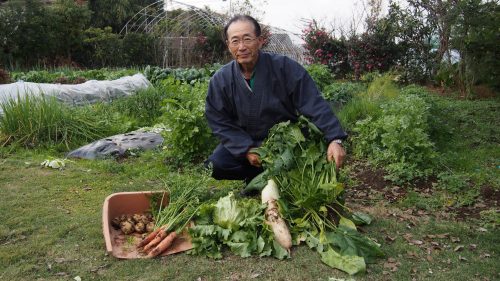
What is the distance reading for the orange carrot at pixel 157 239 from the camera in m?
2.91

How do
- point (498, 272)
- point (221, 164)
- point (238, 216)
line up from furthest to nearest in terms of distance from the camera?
point (221, 164) → point (238, 216) → point (498, 272)

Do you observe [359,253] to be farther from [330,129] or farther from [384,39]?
[384,39]

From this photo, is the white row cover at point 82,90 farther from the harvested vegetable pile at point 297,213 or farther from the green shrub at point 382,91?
the harvested vegetable pile at point 297,213

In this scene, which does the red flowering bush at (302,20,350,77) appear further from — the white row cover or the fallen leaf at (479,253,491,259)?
the fallen leaf at (479,253,491,259)

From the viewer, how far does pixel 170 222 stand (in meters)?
3.07

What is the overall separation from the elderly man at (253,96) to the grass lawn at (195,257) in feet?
1.86

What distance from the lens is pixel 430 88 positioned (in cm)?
1043

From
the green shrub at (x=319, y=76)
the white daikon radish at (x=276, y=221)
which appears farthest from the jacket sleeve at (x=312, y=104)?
the green shrub at (x=319, y=76)

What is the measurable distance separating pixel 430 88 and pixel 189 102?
716 centimetres

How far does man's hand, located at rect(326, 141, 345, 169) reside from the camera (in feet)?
10.2

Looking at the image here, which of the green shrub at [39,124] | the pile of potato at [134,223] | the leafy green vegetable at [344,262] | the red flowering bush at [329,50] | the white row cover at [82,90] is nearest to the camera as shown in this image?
the leafy green vegetable at [344,262]

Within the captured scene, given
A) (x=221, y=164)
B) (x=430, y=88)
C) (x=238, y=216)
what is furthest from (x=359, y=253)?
(x=430, y=88)

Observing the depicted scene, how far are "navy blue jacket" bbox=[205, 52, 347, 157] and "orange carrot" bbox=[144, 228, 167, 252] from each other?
0.82 metres

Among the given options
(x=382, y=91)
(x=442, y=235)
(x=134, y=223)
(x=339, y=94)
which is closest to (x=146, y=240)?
(x=134, y=223)
